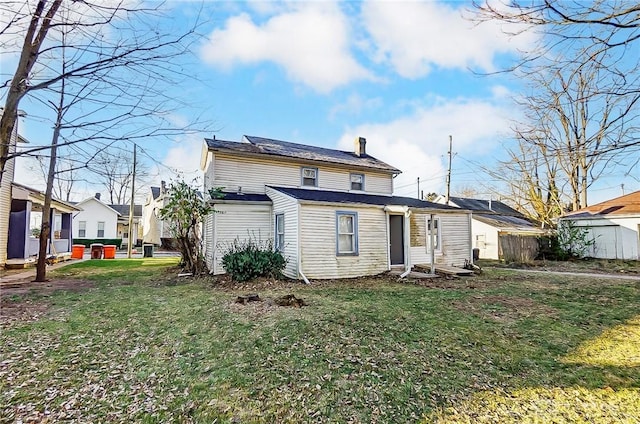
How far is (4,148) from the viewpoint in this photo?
135 inches

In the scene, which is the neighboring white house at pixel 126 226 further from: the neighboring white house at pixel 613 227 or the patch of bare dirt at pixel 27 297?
the neighboring white house at pixel 613 227

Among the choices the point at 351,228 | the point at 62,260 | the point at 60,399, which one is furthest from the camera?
the point at 62,260

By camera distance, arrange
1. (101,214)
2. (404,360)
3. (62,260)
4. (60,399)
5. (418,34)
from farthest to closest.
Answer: (101,214) → (62,260) → (418,34) → (404,360) → (60,399)

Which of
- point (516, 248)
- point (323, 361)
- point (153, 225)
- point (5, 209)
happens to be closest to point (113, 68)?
point (323, 361)

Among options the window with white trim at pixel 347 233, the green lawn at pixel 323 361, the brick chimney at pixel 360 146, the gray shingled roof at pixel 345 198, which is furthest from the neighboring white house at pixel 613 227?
the window with white trim at pixel 347 233

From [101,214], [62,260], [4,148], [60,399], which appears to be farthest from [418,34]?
[101,214]

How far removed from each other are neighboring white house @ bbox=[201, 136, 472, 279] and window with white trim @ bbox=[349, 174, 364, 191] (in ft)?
0.17

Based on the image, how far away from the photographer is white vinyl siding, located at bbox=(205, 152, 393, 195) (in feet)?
45.0

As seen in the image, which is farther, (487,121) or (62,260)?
(62,260)

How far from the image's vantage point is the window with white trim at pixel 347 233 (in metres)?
12.3

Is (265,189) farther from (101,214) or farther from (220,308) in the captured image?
(101,214)

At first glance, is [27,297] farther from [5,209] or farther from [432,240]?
[432,240]

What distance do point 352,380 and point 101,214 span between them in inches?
1513

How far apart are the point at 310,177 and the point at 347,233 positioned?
428cm
